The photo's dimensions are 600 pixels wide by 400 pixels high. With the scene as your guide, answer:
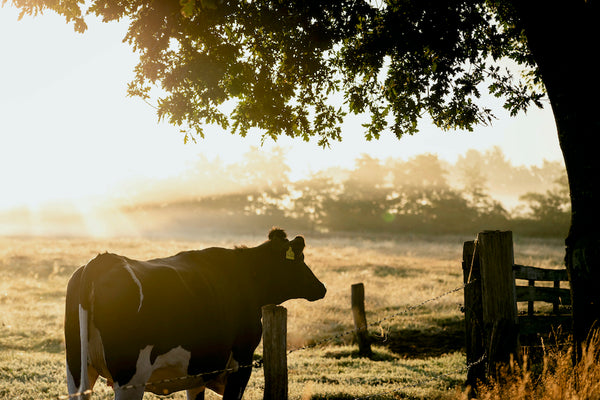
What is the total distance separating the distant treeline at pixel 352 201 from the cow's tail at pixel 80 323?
5828cm

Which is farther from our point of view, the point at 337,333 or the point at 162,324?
the point at 337,333

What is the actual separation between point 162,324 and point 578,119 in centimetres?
538

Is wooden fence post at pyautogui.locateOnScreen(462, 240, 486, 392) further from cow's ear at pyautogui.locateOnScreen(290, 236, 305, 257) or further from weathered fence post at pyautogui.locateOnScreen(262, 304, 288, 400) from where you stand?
weathered fence post at pyautogui.locateOnScreen(262, 304, 288, 400)

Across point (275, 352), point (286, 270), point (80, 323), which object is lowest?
point (275, 352)

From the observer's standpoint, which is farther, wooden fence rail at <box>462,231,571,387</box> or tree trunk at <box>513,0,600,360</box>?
tree trunk at <box>513,0,600,360</box>

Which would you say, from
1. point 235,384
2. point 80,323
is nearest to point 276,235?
point 235,384

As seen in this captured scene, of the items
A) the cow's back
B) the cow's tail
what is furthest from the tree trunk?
the cow's tail

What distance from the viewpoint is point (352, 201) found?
218 feet

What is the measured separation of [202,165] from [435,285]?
69.0 m

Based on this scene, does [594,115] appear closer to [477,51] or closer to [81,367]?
[477,51]

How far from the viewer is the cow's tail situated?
523 centimetres

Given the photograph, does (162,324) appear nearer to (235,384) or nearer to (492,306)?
(235,384)

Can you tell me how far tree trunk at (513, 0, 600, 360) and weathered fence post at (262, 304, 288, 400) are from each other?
Answer: 3.86 m

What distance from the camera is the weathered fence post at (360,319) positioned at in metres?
12.4
